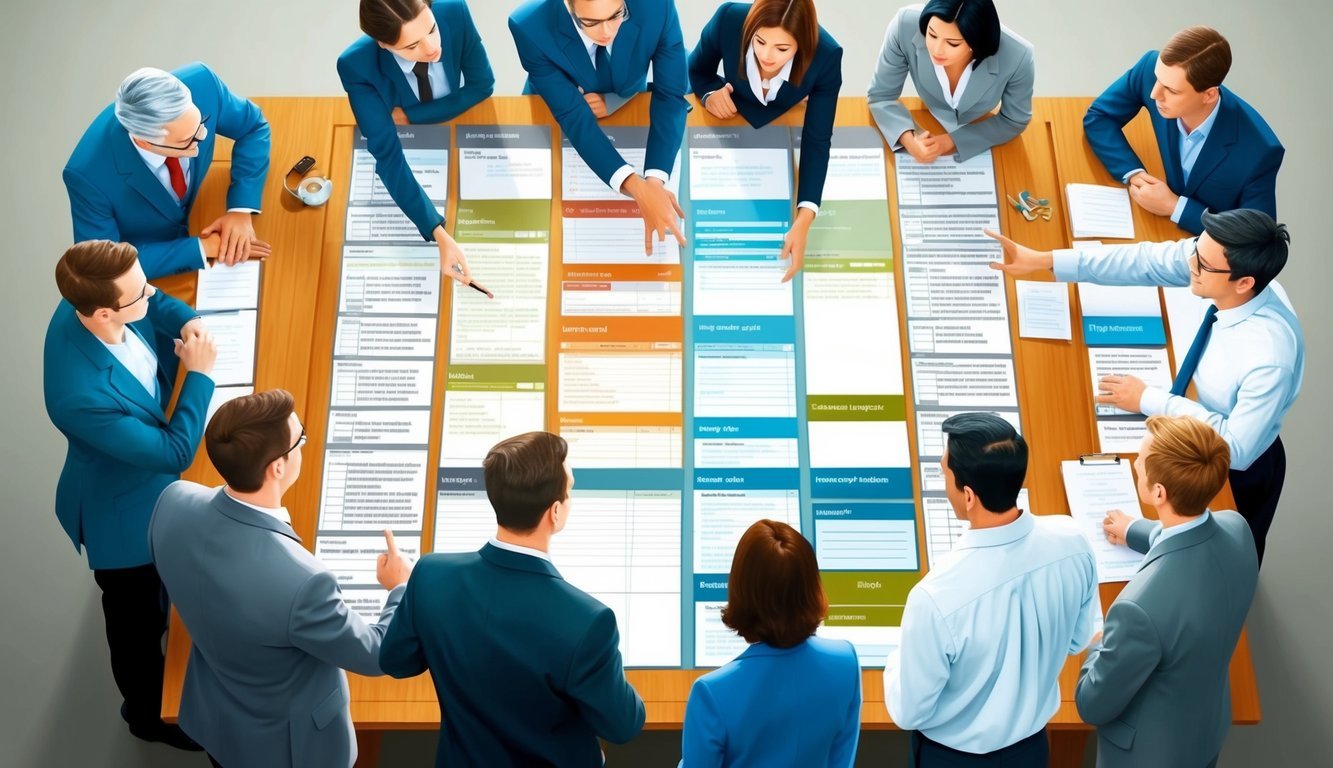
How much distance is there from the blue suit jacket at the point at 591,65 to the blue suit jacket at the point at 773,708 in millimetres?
1879

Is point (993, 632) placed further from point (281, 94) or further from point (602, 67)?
point (281, 94)

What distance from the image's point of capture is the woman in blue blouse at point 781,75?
10.4ft

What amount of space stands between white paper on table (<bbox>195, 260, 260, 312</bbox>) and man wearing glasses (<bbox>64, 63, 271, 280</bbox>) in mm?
38

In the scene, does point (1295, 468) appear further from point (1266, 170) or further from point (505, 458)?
point (505, 458)

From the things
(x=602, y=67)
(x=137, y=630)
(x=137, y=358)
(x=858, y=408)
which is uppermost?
(x=602, y=67)

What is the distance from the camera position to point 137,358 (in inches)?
114

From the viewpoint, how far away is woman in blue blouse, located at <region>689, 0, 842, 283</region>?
3158mm

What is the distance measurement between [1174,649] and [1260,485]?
132 centimetres

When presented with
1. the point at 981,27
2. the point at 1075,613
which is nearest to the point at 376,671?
the point at 1075,613

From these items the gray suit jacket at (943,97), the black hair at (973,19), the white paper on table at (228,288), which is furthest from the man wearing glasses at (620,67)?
the white paper on table at (228,288)

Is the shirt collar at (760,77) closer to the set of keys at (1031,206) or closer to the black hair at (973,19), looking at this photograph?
the black hair at (973,19)

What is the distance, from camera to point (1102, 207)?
11.3 feet

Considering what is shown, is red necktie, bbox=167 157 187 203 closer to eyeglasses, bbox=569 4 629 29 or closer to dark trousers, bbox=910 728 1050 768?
eyeglasses, bbox=569 4 629 29

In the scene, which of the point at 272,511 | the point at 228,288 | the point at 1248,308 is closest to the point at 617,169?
the point at 228,288
